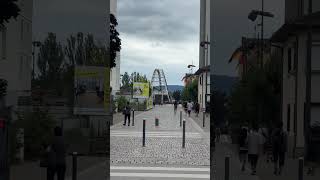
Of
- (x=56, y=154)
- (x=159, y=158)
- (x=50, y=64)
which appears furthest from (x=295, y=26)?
(x=159, y=158)

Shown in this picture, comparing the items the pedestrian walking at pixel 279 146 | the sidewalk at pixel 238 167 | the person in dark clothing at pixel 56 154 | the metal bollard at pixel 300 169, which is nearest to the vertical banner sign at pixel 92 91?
the person in dark clothing at pixel 56 154

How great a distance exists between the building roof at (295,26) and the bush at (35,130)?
4.41 m

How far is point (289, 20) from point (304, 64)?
91cm

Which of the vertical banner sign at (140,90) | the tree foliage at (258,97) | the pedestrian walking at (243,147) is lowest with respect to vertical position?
the pedestrian walking at (243,147)

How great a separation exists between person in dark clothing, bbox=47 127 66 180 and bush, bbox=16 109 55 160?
17 centimetres

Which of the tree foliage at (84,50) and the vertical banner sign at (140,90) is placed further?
the vertical banner sign at (140,90)

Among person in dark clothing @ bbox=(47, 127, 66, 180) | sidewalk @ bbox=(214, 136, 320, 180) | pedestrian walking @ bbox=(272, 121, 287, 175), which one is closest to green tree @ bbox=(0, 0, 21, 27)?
person in dark clothing @ bbox=(47, 127, 66, 180)

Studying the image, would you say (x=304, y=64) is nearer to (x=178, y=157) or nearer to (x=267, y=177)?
(x=267, y=177)

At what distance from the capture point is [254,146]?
10.9m

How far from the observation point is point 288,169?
10797 mm

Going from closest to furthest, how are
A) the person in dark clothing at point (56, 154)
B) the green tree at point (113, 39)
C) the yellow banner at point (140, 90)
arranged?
the person in dark clothing at point (56, 154), the green tree at point (113, 39), the yellow banner at point (140, 90)

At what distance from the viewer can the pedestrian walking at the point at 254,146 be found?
35.4ft

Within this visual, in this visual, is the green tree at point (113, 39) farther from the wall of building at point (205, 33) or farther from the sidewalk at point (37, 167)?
the sidewalk at point (37, 167)

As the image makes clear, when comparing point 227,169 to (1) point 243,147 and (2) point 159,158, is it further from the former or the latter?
(2) point 159,158
